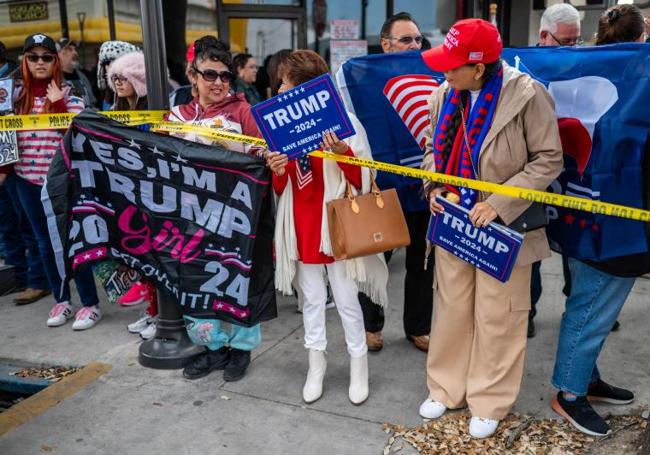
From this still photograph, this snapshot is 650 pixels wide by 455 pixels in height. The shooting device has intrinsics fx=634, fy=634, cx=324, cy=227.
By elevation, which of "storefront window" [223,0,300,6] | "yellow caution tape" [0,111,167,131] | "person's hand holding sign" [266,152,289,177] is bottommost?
"person's hand holding sign" [266,152,289,177]

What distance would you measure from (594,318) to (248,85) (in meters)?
4.86

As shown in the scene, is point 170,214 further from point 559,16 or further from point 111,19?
point 111,19

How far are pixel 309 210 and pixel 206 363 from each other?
4.05 ft

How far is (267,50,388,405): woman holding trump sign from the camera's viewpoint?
3221 mm

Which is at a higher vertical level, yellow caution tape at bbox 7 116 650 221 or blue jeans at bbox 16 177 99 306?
yellow caution tape at bbox 7 116 650 221

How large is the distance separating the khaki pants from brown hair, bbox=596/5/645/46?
1536mm

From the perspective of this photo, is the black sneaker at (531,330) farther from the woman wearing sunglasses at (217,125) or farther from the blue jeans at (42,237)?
the blue jeans at (42,237)

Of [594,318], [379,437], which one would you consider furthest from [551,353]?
[379,437]

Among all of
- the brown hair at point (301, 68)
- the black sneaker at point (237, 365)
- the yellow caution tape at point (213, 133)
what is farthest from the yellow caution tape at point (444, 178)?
the black sneaker at point (237, 365)

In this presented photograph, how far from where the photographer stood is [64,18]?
25.4ft

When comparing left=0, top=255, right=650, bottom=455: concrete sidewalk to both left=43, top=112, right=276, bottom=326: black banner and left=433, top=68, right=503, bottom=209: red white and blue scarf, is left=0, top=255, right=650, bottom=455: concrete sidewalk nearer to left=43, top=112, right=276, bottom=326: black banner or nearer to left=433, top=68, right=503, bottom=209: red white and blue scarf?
left=43, top=112, right=276, bottom=326: black banner

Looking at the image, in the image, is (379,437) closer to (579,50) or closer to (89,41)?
(579,50)

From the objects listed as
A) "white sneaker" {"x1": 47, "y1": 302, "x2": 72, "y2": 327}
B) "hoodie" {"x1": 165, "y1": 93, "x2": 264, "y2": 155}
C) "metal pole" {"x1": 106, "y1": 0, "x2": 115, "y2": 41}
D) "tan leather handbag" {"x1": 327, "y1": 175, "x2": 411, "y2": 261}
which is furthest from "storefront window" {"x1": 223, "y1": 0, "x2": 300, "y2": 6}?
"tan leather handbag" {"x1": 327, "y1": 175, "x2": 411, "y2": 261}

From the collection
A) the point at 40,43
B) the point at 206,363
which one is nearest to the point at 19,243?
the point at 40,43
